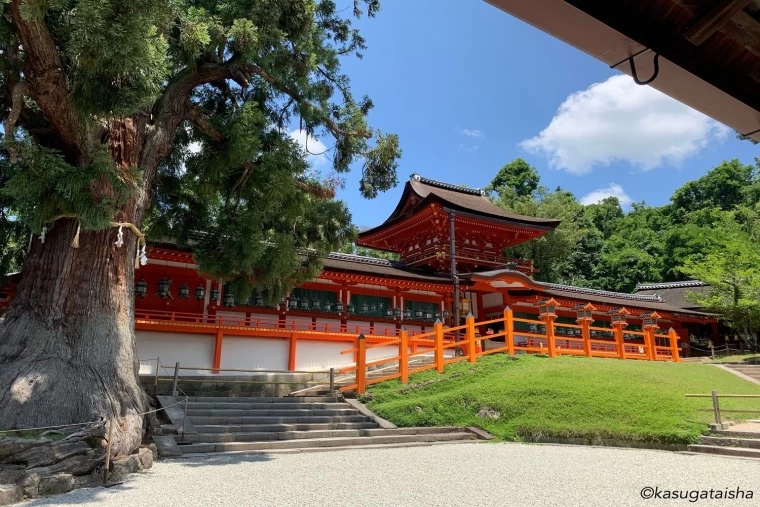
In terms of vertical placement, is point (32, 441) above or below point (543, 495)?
above

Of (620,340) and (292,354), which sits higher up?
(620,340)

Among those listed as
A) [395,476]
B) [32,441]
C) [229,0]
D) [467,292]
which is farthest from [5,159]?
[467,292]

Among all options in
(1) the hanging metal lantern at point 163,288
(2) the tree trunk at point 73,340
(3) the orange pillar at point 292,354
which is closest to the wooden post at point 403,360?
(3) the orange pillar at point 292,354

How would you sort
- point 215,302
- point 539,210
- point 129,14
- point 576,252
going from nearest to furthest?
point 129,14, point 215,302, point 539,210, point 576,252

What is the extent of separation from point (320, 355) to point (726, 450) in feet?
35.7

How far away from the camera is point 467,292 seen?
1998cm

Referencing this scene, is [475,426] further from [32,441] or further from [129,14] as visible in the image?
[129,14]

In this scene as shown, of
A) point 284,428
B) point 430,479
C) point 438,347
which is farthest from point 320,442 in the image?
point 438,347

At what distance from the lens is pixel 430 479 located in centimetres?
562

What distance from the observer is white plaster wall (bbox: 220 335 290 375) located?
14156 millimetres

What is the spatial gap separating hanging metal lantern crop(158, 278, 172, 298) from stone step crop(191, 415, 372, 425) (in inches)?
225

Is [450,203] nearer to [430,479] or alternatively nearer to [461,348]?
[461,348]

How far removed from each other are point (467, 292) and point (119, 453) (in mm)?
15678

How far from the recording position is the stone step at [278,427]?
852 cm
